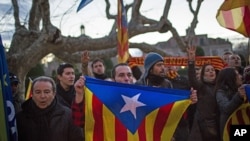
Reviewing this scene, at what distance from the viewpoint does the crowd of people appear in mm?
3602

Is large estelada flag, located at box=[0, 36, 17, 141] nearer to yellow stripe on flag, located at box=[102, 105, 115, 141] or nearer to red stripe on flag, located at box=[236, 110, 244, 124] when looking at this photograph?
yellow stripe on flag, located at box=[102, 105, 115, 141]

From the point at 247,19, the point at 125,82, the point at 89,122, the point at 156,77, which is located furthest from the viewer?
the point at 247,19

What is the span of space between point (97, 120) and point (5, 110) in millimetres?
762

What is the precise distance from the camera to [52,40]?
874 cm

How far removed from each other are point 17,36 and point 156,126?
19.6 ft

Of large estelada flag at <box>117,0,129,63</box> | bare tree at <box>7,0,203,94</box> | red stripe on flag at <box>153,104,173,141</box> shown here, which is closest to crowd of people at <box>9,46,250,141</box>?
red stripe on flag at <box>153,104,173,141</box>

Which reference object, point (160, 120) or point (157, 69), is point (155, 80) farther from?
point (160, 120)

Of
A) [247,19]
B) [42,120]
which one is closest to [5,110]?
[42,120]

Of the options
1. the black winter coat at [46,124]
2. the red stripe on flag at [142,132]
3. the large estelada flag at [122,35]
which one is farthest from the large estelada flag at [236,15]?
the black winter coat at [46,124]

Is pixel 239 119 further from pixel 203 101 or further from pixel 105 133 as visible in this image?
pixel 105 133

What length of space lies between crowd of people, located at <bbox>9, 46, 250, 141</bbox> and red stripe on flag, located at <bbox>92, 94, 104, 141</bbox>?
106 mm

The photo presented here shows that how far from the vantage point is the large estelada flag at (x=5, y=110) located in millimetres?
3543

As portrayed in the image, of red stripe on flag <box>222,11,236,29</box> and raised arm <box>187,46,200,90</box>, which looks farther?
red stripe on flag <box>222,11,236,29</box>

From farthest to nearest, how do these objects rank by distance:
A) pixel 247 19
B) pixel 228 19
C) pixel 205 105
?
pixel 228 19, pixel 247 19, pixel 205 105
